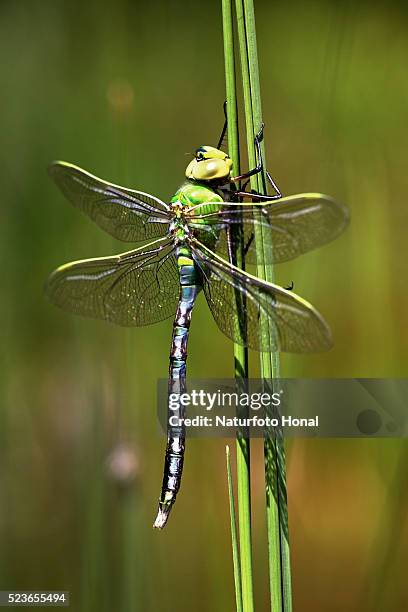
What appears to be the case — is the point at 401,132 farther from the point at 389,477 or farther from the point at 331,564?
the point at 331,564

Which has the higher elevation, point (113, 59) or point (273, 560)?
point (113, 59)

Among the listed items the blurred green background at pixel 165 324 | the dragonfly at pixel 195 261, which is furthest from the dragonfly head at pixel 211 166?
the blurred green background at pixel 165 324

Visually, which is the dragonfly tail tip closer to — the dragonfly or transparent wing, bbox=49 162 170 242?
the dragonfly

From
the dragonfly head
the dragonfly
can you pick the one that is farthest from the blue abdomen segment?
the dragonfly head

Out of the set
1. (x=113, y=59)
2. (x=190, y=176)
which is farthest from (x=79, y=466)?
(x=113, y=59)

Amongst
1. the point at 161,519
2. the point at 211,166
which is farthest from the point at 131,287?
the point at 161,519
